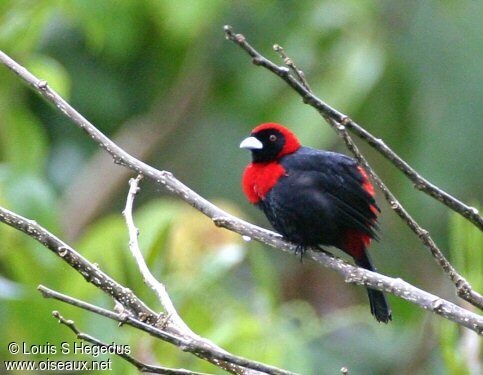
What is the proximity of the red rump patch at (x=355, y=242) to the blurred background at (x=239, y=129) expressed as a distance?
1.00 metres

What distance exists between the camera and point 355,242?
3938 mm

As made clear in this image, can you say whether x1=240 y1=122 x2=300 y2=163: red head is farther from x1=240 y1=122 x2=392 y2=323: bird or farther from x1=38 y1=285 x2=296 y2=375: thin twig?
x1=38 y1=285 x2=296 y2=375: thin twig

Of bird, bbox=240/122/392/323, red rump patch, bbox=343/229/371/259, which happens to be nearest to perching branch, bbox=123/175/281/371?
bird, bbox=240/122/392/323

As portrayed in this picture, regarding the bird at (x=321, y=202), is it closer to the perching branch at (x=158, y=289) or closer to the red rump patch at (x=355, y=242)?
the red rump patch at (x=355, y=242)

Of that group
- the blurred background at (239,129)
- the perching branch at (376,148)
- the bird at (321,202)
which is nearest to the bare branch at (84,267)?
the perching branch at (376,148)

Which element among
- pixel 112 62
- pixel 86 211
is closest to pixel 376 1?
pixel 112 62

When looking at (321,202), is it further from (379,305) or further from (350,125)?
(350,125)

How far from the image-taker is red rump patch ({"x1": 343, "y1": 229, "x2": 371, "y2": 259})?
3.91 meters

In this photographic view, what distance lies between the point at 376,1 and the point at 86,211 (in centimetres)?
218

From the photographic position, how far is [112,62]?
6898mm

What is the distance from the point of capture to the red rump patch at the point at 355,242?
12.8ft

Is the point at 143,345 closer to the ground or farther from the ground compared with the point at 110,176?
closer to the ground

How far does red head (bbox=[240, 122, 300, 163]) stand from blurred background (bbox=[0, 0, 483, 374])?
971mm

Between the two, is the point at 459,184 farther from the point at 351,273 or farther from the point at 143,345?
the point at 351,273
